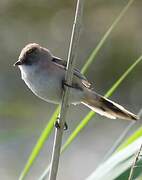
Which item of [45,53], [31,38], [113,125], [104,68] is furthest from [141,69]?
[45,53]

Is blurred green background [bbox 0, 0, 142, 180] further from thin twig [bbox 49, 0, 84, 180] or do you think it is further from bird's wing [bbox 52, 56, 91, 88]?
thin twig [bbox 49, 0, 84, 180]

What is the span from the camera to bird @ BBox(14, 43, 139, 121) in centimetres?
246

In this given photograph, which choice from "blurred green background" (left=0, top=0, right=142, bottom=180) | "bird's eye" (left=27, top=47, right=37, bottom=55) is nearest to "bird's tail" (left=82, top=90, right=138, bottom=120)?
"bird's eye" (left=27, top=47, right=37, bottom=55)

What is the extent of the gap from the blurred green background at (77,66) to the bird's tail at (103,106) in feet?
8.20

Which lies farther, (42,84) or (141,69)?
(141,69)

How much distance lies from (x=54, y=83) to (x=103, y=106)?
271mm

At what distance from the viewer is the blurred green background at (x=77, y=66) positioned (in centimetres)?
580

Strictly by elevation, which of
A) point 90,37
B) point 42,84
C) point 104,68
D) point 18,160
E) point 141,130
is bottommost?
point 141,130

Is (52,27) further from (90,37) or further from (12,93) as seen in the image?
(12,93)

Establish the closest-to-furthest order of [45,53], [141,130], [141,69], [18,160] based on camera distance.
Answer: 1. [141,130]
2. [45,53]
3. [18,160]
4. [141,69]

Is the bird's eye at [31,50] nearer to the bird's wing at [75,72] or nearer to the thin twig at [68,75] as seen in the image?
the bird's wing at [75,72]

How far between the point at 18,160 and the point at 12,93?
920mm

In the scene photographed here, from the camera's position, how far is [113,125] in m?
6.23

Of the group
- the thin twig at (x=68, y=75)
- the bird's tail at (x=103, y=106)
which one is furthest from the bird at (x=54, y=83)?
the thin twig at (x=68, y=75)
